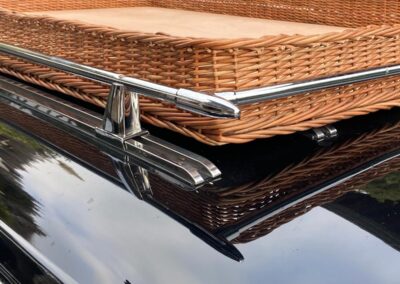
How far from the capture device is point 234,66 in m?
0.99

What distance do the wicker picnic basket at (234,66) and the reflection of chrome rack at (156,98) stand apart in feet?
0.14

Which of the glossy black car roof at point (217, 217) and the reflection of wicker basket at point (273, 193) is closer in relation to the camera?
the glossy black car roof at point (217, 217)

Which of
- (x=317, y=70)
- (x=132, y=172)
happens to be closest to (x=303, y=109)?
(x=317, y=70)

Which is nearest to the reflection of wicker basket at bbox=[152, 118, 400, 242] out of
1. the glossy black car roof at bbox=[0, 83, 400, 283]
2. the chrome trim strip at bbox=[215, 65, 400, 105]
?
the glossy black car roof at bbox=[0, 83, 400, 283]

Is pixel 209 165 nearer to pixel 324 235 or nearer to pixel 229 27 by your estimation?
pixel 324 235

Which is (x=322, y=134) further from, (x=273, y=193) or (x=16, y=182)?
(x=16, y=182)

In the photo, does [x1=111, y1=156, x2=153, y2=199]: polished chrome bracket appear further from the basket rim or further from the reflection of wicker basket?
the basket rim

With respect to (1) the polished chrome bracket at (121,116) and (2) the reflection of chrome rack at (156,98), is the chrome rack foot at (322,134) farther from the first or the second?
(1) the polished chrome bracket at (121,116)

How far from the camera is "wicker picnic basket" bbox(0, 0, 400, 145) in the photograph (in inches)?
39.2

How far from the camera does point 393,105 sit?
4.14 ft

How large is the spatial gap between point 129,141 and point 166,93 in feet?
0.63

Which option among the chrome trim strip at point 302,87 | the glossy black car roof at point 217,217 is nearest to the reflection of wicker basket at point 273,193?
the glossy black car roof at point 217,217

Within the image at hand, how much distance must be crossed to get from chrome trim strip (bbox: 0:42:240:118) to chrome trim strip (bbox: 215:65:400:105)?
1.4 inches

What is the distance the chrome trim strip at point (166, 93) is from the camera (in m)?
0.87
